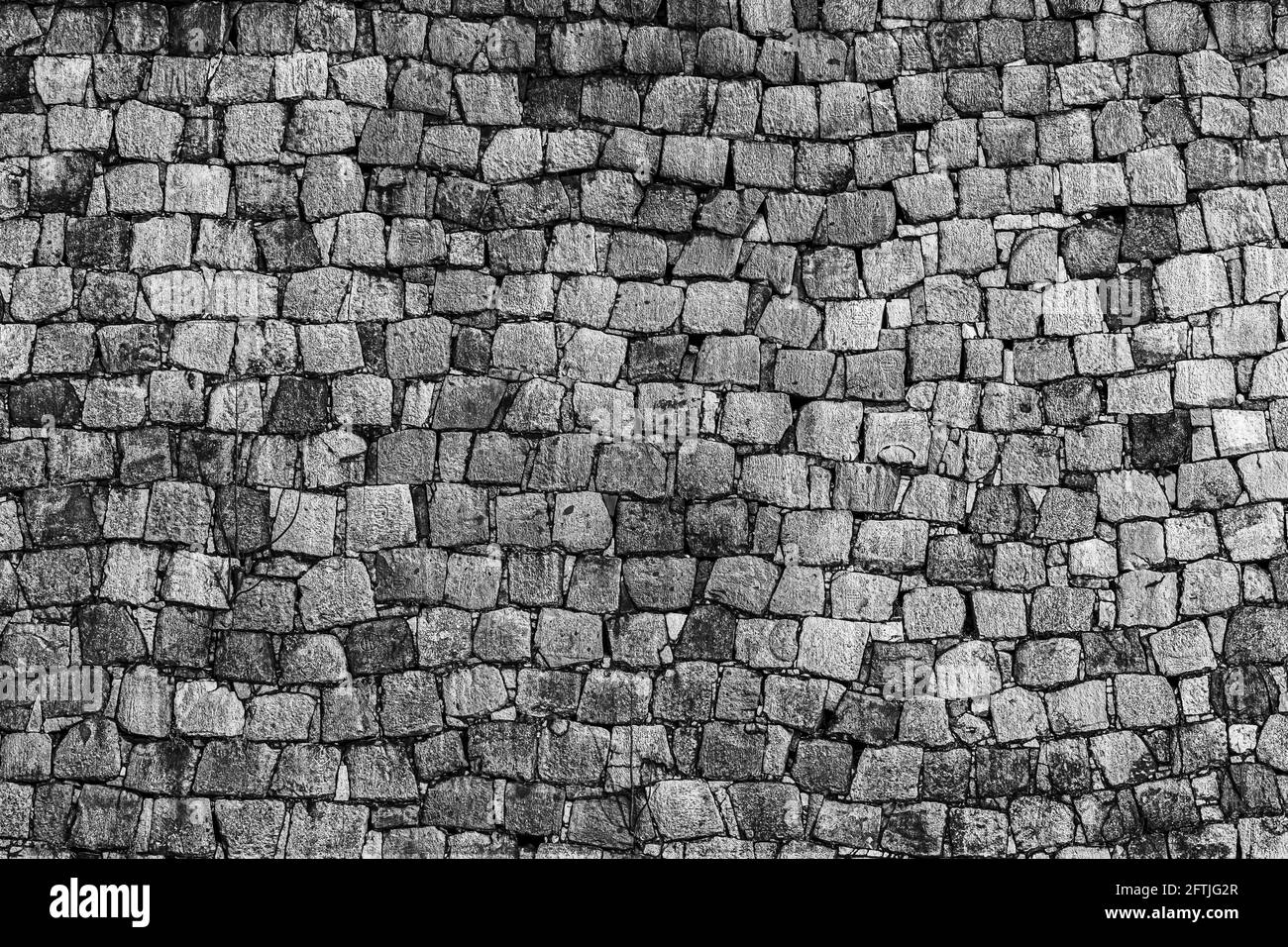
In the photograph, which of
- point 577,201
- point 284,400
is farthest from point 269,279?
point 577,201

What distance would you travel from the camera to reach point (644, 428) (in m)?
5.34

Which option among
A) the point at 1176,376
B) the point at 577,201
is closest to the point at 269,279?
the point at 577,201

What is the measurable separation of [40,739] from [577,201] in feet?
11.5

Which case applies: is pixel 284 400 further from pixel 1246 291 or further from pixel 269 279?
pixel 1246 291

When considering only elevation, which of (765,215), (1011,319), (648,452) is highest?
(765,215)

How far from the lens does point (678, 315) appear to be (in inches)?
211

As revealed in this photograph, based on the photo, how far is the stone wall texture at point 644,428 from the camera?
17.1 feet

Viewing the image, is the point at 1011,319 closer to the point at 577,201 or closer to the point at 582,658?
the point at 577,201

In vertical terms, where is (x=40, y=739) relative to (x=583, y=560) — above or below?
below

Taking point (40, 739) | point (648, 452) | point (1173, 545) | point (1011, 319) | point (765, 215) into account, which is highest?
point (765, 215)

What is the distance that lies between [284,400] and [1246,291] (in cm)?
453

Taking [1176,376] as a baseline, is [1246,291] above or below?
above

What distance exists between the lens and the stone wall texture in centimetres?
521

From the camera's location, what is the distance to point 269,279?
5371 mm
